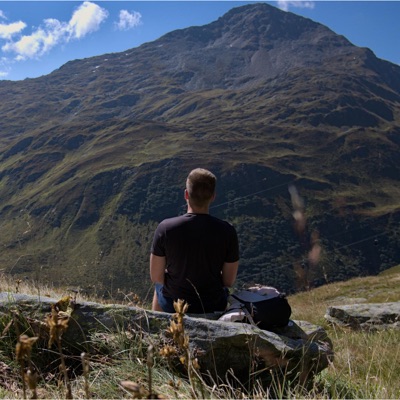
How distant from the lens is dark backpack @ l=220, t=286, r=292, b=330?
16.6 feet

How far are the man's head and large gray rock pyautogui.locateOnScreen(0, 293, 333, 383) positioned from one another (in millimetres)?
1741

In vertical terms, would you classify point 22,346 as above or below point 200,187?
below

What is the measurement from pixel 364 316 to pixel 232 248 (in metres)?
7.61

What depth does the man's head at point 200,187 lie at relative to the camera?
226 inches

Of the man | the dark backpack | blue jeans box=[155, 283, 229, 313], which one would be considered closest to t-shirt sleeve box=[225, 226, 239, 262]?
the man

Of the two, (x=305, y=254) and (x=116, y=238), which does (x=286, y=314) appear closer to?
(x=305, y=254)

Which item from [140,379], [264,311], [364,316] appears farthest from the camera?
[364,316]

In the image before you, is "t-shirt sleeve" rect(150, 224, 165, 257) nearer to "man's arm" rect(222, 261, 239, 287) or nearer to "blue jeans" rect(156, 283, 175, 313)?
"blue jeans" rect(156, 283, 175, 313)

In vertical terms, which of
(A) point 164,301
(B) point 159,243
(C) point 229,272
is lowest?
(A) point 164,301

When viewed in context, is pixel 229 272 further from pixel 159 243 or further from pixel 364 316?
pixel 364 316

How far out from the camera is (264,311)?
5121mm

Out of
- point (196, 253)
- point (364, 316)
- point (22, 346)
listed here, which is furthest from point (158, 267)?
point (364, 316)

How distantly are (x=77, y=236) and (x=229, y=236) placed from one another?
190 meters

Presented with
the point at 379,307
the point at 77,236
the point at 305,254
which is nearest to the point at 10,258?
the point at 77,236
